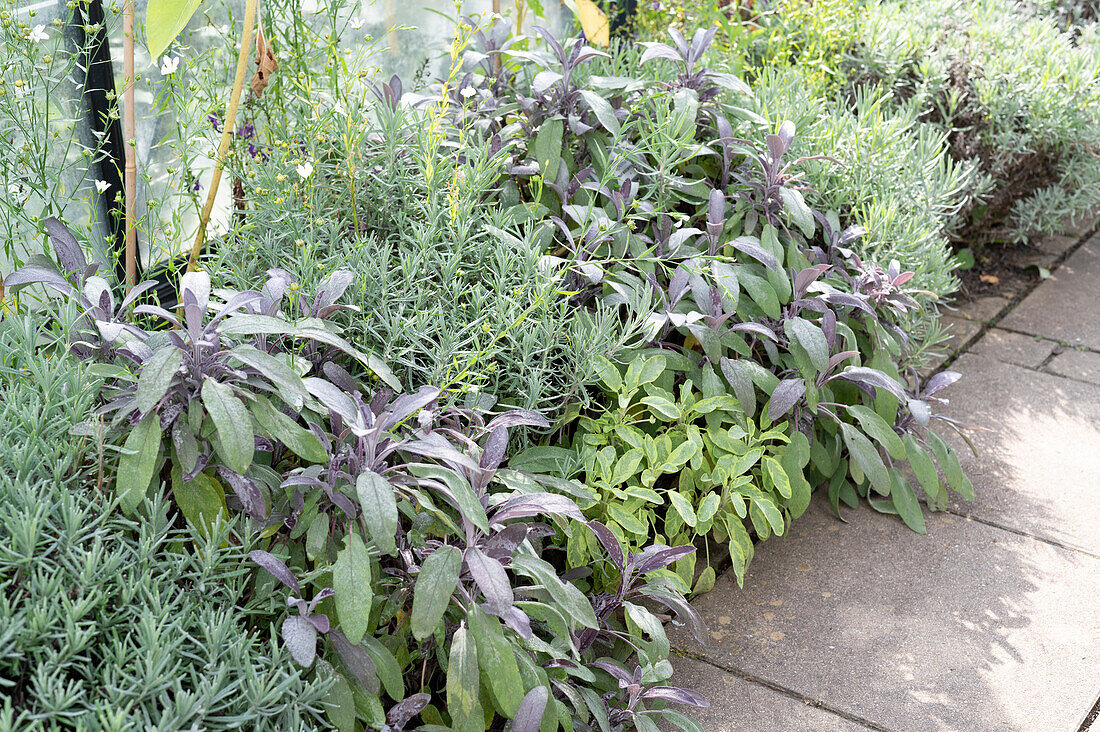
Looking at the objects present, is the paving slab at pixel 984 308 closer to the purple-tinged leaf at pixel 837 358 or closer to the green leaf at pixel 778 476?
the purple-tinged leaf at pixel 837 358

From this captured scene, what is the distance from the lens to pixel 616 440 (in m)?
2.42

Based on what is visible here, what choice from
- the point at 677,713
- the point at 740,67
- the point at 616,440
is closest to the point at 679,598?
the point at 677,713

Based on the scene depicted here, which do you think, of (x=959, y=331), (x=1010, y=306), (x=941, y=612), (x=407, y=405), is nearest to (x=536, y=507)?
(x=407, y=405)

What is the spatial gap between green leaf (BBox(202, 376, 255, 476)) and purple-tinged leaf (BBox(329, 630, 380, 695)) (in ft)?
1.16

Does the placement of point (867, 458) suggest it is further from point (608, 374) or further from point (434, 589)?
point (434, 589)

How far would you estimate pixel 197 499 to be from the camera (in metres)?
1.67

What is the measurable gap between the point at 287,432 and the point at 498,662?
1.89 feet

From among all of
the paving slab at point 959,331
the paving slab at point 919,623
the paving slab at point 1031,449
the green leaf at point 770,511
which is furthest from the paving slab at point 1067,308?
the green leaf at point 770,511

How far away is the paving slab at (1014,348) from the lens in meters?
3.98

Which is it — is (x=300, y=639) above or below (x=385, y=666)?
above

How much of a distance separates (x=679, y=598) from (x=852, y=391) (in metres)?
1.05

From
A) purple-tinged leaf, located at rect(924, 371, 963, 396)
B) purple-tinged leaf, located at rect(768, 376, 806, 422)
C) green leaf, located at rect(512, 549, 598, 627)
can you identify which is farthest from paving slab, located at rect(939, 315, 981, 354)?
green leaf, located at rect(512, 549, 598, 627)

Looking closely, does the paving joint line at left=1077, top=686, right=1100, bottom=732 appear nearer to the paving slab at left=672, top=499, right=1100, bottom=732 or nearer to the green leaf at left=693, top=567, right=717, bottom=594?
the paving slab at left=672, top=499, right=1100, bottom=732

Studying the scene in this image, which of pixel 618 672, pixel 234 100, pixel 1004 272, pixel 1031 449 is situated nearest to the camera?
pixel 618 672
